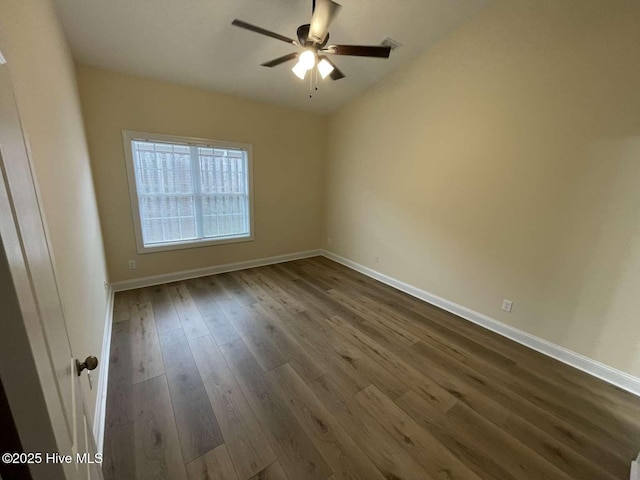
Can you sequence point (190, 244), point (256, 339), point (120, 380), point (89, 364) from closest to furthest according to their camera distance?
1. point (89, 364)
2. point (120, 380)
3. point (256, 339)
4. point (190, 244)

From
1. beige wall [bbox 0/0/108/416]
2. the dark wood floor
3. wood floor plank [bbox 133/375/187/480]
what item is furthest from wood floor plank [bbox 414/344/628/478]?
beige wall [bbox 0/0/108/416]

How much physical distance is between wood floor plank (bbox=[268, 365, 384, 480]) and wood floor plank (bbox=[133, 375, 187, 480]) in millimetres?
654

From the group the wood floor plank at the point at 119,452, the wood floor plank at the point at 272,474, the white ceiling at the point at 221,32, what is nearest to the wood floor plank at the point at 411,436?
the wood floor plank at the point at 272,474

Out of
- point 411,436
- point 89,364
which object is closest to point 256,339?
point 411,436

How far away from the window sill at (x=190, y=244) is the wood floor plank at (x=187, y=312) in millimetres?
517

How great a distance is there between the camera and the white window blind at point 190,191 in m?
3.23

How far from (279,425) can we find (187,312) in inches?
68.6

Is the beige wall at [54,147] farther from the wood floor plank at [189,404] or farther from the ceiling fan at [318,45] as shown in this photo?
the ceiling fan at [318,45]

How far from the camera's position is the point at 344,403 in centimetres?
→ 170

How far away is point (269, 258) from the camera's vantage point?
14.4 feet

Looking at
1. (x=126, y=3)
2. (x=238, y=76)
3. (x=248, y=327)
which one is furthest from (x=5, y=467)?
(x=238, y=76)

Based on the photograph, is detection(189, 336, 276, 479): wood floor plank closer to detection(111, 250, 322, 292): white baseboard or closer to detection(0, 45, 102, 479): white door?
detection(0, 45, 102, 479): white door

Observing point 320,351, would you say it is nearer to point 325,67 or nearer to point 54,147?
point 54,147

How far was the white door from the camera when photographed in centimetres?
39
